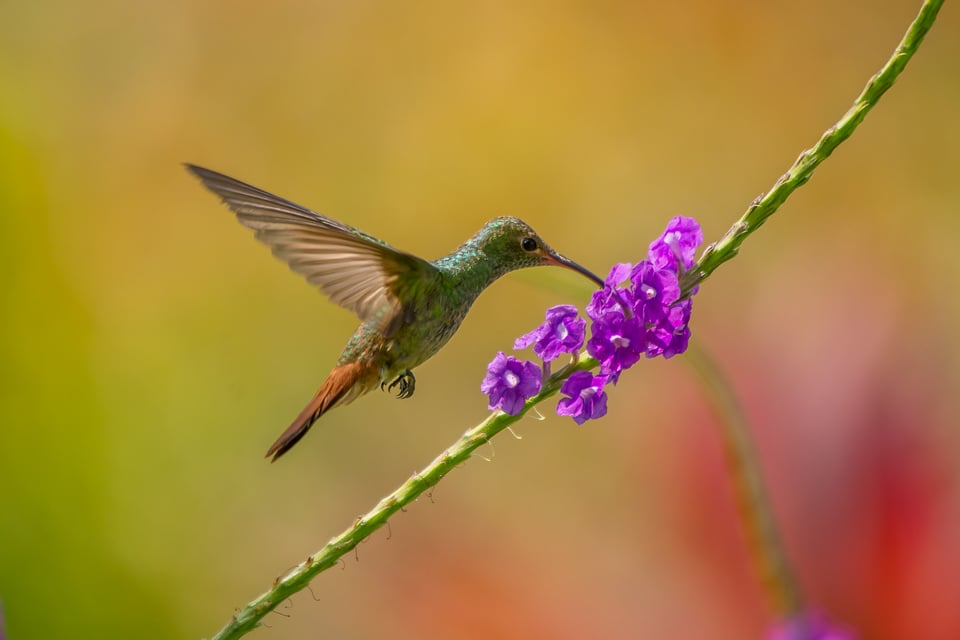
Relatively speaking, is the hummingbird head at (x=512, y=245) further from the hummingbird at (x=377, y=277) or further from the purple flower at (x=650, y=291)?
the purple flower at (x=650, y=291)

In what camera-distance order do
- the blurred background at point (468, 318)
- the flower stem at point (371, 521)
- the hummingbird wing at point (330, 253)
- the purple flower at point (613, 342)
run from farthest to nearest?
the blurred background at point (468, 318), the hummingbird wing at point (330, 253), the purple flower at point (613, 342), the flower stem at point (371, 521)

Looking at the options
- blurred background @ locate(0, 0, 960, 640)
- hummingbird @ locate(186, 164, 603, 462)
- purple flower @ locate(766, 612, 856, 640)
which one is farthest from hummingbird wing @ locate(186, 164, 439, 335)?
blurred background @ locate(0, 0, 960, 640)

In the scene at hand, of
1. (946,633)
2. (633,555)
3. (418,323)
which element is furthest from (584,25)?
(418,323)

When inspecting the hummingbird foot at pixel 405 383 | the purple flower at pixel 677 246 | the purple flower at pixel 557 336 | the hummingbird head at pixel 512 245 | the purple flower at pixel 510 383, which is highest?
the hummingbird head at pixel 512 245

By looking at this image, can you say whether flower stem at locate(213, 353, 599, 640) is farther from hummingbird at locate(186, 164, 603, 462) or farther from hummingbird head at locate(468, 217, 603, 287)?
hummingbird head at locate(468, 217, 603, 287)

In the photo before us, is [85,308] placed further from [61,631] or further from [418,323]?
[418,323]

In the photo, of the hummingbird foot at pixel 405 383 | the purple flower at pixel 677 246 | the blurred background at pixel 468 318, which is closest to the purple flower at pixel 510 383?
the purple flower at pixel 677 246
